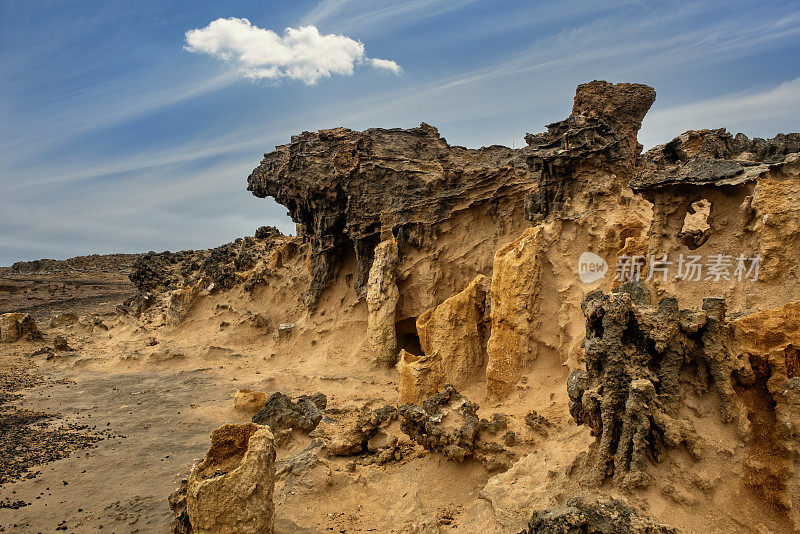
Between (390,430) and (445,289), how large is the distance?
6158mm

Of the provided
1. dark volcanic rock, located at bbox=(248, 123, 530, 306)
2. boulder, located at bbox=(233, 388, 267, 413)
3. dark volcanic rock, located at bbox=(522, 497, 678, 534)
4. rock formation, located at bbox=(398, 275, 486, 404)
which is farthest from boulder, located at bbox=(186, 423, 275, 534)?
dark volcanic rock, located at bbox=(248, 123, 530, 306)

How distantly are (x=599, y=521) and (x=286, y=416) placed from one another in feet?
21.3

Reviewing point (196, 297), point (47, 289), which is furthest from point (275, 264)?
point (47, 289)

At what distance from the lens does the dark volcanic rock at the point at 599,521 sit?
146 inches

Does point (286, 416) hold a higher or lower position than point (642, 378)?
lower

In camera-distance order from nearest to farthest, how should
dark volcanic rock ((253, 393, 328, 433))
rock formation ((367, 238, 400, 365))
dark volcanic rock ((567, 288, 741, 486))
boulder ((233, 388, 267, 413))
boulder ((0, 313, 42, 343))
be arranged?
dark volcanic rock ((567, 288, 741, 486))
dark volcanic rock ((253, 393, 328, 433))
boulder ((233, 388, 267, 413))
rock formation ((367, 238, 400, 365))
boulder ((0, 313, 42, 343))

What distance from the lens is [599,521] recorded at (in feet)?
12.4

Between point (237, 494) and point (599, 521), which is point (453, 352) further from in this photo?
point (599, 521)

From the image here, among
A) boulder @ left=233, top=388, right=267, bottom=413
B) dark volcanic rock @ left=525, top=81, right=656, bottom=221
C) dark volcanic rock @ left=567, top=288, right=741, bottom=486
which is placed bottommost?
boulder @ left=233, top=388, right=267, bottom=413

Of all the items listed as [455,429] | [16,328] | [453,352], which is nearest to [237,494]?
[455,429]

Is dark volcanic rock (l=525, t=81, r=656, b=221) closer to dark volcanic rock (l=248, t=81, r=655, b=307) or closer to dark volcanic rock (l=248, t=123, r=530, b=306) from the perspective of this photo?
dark volcanic rock (l=248, t=81, r=655, b=307)

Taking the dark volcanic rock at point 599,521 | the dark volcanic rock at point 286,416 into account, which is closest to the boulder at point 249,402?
the dark volcanic rock at point 286,416

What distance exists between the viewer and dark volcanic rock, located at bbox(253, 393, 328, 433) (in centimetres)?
896

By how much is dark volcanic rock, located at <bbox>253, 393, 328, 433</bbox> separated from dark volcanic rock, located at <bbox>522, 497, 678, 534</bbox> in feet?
19.3
